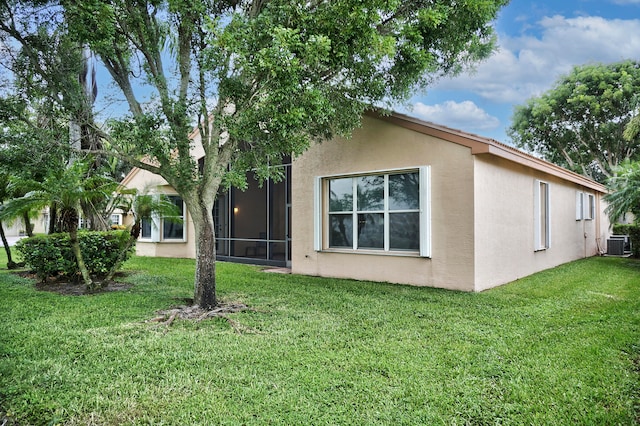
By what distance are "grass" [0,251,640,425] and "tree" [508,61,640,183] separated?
64.7 feet

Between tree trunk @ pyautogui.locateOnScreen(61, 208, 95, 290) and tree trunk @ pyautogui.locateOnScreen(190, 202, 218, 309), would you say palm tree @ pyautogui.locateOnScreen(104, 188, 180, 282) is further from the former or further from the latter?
tree trunk @ pyautogui.locateOnScreen(190, 202, 218, 309)

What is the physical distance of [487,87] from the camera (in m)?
26.9

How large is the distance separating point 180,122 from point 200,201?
48.8 inches

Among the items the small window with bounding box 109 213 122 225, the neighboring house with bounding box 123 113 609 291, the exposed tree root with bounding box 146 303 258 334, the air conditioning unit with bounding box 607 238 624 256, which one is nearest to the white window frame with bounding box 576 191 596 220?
the air conditioning unit with bounding box 607 238 624 256

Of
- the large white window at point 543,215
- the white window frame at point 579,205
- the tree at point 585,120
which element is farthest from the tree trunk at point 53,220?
the tree at point 585,120

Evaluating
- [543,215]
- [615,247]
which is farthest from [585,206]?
[543,215]

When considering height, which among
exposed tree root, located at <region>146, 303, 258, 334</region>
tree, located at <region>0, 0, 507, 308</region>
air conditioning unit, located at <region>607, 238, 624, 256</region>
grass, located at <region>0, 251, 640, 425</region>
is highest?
tree, located at <region>0, 0, 507, 308</region>

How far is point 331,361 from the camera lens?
12.9 ft

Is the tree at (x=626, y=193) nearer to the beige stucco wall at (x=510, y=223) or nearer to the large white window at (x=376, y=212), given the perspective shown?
the beige stucco wall at (x=510, y=223)

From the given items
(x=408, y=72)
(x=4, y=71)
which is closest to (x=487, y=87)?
(x=408, y=72)

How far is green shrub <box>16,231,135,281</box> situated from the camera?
8.48m

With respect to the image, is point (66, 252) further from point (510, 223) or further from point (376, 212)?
point (510, 223)

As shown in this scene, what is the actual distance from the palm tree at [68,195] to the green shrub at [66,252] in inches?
16.1

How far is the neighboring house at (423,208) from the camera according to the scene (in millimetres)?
7820
